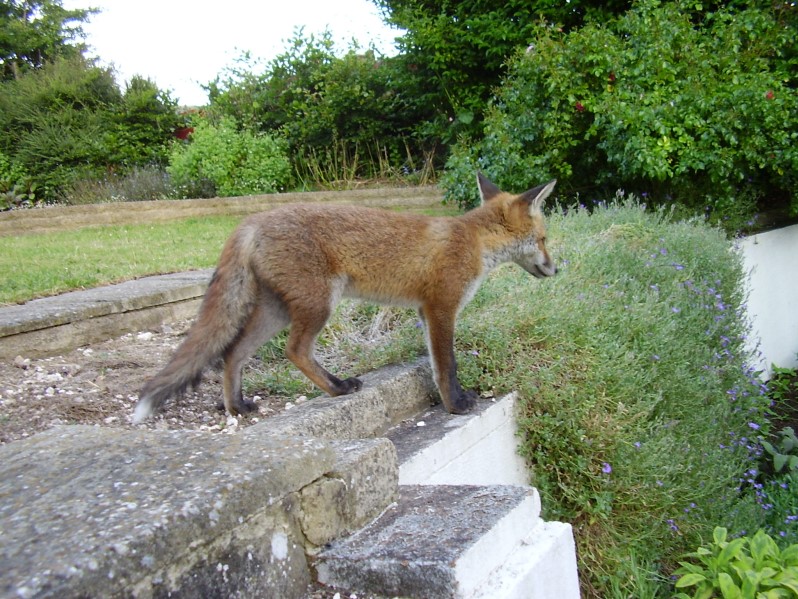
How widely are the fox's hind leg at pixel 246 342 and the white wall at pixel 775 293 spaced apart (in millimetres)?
6027

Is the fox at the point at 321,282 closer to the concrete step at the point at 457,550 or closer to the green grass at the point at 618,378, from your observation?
the green grass at the point at 618,378

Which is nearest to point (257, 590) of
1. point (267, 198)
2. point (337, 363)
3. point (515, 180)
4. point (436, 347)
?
point (436, 347)

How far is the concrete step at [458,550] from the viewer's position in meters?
1.94

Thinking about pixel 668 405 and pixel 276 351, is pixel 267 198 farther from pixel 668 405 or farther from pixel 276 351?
pixel 668 405

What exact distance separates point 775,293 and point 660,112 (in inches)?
112

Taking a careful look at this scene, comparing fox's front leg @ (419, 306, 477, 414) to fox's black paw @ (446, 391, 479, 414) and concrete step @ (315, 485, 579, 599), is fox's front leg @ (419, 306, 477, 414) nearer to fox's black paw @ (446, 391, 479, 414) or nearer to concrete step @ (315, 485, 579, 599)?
fox's black paw @ (446, 391, 479, 414)

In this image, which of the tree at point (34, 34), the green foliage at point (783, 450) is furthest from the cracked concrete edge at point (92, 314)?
the tree at point (34, 34)

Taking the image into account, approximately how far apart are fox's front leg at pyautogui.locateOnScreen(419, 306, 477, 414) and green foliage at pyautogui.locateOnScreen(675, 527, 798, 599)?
Result: 1316mm

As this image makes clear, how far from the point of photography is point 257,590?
184 cm

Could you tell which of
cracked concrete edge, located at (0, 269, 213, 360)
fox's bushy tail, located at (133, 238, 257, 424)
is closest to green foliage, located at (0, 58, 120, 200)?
cracked concrete edge, located at (0, 269, 213, 360)

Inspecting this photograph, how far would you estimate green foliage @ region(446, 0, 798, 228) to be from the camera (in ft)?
24.6

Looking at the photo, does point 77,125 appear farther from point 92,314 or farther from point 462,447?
point 462,447

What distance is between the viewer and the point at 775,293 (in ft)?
27.9

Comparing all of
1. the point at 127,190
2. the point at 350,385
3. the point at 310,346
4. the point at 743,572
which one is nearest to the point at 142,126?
the point at 127,190
